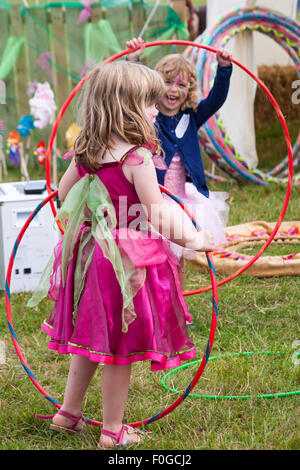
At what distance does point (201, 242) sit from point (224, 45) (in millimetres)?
4198

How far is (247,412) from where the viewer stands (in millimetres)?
2531

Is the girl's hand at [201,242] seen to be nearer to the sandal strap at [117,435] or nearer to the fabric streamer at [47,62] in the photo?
the sandal strap at [117,435]

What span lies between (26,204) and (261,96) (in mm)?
4508

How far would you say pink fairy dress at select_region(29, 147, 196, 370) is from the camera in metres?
2.13

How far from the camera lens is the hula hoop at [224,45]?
5949 millimetres

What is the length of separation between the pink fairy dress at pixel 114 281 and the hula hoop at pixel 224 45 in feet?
12.5

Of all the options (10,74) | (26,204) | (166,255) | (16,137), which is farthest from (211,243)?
(10,74)

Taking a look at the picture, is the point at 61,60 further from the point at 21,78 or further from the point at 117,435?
the point at 117,435

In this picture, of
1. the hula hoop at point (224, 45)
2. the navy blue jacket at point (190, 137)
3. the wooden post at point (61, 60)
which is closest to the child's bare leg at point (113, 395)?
the navy blue jacket at point (190, 137)

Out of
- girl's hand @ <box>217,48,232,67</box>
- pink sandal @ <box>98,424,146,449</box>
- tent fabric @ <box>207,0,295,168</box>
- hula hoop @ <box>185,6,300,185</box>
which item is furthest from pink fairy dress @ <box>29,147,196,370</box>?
tent fabric @ <box>207,0,295,168</box>

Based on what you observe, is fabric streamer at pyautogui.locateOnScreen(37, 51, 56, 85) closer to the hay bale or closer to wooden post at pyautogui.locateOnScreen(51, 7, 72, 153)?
wooden post at pyautogui.locateOnScreen(51, 7, 72, 153)

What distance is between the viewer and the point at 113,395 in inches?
87.0

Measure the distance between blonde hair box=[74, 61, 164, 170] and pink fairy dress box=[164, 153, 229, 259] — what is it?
129cm

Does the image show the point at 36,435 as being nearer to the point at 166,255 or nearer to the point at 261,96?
the point at 166,255
